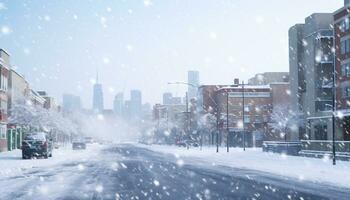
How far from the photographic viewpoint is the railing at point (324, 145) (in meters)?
38.3

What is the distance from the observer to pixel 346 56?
5050cm

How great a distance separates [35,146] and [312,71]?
3508 centimetres

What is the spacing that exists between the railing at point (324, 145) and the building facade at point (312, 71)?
614 centimetres

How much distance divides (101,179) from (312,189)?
7990 mm

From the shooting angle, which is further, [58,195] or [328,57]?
[328,57]

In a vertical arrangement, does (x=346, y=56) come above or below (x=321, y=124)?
above

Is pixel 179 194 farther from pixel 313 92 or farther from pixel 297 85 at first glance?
pixel 297 85

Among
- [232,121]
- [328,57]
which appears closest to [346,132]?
[328,57]

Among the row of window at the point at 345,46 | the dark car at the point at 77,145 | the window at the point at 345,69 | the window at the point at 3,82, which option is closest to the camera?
the row of window at the point at 345,46

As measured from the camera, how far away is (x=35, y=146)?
139 ft

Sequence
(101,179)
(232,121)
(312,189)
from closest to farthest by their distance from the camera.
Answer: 1. (312,189)
2. (101,179)
3. (232,121)

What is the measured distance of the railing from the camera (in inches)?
1507

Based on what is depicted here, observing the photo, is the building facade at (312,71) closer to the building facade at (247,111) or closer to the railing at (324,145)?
the railing at (324,145)

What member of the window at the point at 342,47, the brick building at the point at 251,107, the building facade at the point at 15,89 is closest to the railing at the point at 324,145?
the window at the point at 342,47
